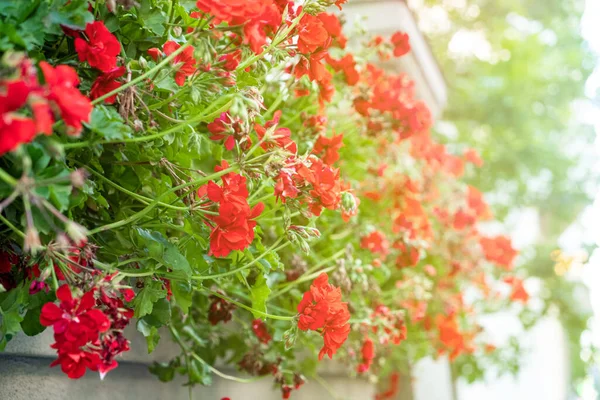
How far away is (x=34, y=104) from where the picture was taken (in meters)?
0.58

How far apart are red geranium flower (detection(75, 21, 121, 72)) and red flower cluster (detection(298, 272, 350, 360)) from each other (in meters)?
0.44

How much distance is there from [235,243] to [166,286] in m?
0.18

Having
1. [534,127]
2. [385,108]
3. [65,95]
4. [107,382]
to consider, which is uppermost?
[534,127]

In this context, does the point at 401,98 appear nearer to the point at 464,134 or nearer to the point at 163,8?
the point at 163,8

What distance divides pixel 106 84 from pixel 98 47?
0.16 feet

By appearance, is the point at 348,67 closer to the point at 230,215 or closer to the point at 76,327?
the point at 230,215

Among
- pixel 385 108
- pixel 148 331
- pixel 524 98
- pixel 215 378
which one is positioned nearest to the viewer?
pixel 148 331

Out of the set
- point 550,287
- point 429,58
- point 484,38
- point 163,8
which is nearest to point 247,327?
point 163,8

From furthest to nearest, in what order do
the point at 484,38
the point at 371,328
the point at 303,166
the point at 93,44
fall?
the point at 484,38 < the point at 371,328 < the point at 303,166 < the point at 93,44

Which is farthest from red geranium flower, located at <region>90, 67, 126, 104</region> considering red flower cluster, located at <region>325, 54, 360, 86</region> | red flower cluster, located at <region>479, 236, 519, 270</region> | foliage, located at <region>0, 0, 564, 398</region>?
red flower cluster, located at <region>479, 236, 519, 270</region>

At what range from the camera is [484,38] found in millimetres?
4535

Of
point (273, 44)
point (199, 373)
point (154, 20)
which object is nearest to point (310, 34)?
point (273, 44)

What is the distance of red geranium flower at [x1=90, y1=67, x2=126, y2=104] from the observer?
866 millimetres

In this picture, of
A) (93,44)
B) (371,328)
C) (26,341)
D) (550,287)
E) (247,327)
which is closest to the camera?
(93,44)
